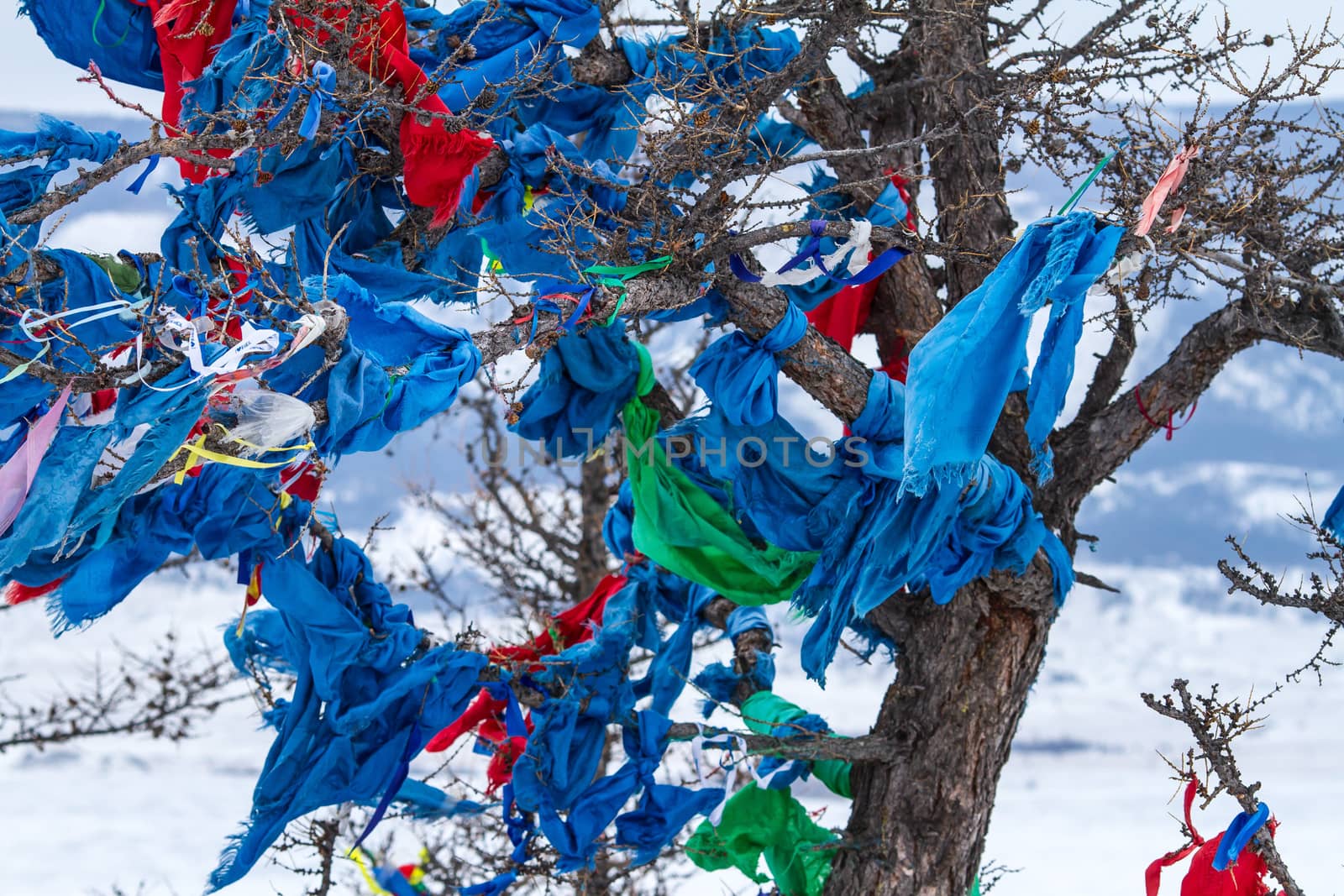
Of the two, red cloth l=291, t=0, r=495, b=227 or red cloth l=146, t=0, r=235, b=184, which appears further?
red cloth l=146, t=0, r=235, b=184

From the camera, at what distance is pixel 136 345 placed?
9.53 feet

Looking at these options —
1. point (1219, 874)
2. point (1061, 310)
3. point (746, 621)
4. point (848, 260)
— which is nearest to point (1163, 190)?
point (1061, 310)

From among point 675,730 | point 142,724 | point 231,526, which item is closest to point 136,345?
point 231,526

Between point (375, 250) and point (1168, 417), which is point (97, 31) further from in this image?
point (1168, 417)

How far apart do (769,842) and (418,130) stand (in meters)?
3.00

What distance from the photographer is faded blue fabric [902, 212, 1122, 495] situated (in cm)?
324

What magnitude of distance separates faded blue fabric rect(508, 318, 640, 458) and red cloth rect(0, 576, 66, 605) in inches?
58.8

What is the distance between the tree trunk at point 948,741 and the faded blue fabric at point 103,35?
11.4ft

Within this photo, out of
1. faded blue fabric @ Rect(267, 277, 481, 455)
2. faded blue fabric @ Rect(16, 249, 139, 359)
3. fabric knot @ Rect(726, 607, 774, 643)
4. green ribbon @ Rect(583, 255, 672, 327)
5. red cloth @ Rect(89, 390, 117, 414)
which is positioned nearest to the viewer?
faded blue fabric @ Rect(267, 277, 481, 455)

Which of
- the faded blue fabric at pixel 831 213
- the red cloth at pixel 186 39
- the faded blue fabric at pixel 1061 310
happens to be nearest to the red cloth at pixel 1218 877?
the faded blue fabric at pixel 1061 310

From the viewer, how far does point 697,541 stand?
460cm

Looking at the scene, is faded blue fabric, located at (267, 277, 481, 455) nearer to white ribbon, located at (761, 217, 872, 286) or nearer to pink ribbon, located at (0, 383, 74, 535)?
pink ribbon, located at (0, 383, 74, 535)

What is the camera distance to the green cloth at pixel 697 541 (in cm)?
458

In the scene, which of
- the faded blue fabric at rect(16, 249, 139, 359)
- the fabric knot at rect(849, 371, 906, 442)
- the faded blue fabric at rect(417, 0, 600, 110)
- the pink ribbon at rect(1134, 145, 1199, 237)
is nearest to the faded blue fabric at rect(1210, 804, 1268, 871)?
the fabric knot at rect(849, 371, 906, 442)
